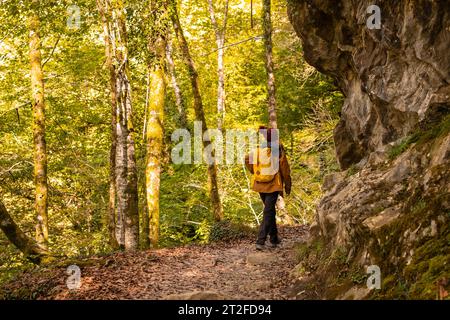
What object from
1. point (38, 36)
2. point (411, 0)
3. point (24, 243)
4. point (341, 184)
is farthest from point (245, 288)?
point (38, 36)

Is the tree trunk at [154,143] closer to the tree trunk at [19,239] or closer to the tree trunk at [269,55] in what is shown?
the tree trunk at [269,55]

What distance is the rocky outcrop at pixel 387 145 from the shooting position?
206 inches

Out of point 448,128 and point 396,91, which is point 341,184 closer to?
point 396,91

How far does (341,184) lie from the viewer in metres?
8.71

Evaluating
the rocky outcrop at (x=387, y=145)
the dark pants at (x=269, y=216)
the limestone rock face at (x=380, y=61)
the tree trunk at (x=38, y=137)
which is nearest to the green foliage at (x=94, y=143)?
the tree trunk at (x=38, y=137)

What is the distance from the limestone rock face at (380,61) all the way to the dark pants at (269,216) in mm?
2421

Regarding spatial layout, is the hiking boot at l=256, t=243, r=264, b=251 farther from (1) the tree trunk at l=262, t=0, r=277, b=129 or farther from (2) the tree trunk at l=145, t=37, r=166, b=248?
(1) the tree trunk at l=262, t=0, r=277, b=129

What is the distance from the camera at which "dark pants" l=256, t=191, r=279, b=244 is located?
9.69 metres

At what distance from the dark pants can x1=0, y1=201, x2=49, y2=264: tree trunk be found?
14.6 feet

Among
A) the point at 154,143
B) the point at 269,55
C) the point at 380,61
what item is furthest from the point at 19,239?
the point at 269,55

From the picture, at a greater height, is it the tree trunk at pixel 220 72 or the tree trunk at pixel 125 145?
the tree trunk at pixel 220 72

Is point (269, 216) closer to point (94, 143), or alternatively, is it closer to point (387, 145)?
point (387, 145)

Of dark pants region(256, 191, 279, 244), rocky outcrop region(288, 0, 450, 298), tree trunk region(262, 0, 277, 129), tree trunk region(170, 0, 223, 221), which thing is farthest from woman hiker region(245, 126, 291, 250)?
tree trunk region(262, 0, 277, 129)
